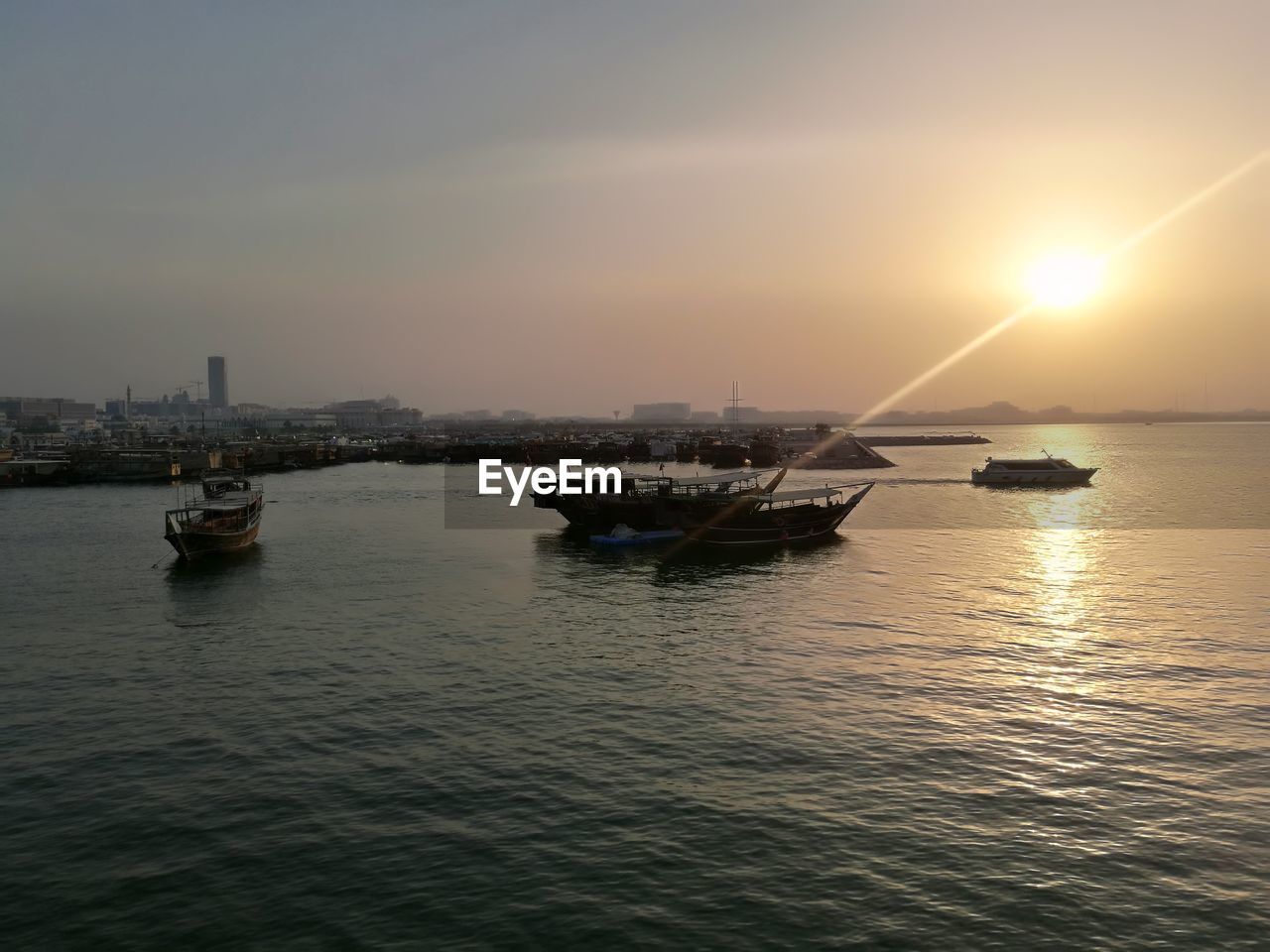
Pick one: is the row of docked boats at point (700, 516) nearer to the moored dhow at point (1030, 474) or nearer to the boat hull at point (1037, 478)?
the boat hull at point (1037, 478)

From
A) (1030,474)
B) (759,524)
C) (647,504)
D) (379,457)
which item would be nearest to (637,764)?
(759,524)

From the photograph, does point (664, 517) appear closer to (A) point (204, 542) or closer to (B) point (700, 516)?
(B) point (700, 516)

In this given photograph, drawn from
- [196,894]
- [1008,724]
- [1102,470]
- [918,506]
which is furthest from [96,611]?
[1102,470]

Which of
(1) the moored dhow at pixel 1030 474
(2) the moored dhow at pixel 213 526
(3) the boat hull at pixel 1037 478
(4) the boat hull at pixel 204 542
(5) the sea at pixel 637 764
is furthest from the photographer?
(1) the moored dhow at pixel 1030 474

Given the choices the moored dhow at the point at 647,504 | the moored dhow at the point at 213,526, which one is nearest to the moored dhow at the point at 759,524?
the moored dhow at the point at 647,504

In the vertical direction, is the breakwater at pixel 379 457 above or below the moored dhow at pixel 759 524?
above

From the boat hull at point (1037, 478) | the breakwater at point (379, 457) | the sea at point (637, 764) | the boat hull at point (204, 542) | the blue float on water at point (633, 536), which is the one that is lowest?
the sea at point (637, 764)

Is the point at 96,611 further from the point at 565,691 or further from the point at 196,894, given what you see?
the point at 196,894
